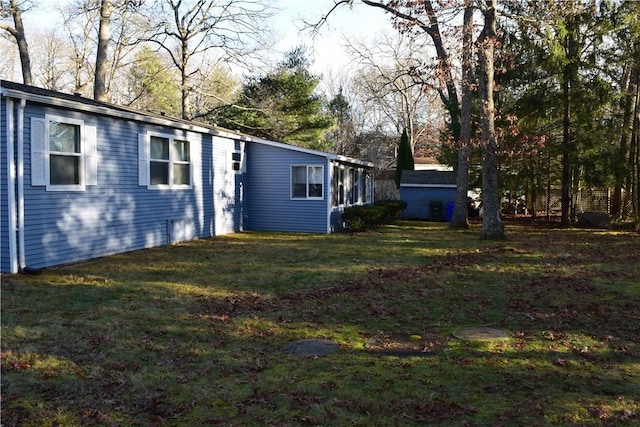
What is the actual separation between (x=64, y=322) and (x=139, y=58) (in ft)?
95.0

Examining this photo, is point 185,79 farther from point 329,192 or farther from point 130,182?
point 130,182

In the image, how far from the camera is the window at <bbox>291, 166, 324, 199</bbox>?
17.1 m

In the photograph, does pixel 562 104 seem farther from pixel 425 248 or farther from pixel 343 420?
pixel 343 420

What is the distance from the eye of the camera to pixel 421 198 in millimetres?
27031

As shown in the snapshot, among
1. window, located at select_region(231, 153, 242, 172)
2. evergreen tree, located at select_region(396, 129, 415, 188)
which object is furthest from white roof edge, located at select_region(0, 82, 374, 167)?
evergreen tree, located at select_region(396, 129, 415, 188)

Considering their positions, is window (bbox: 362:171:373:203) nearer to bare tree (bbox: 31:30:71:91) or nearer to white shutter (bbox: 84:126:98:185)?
white shutter (bbox: 84:126:98:185)

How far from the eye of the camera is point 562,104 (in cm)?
2066

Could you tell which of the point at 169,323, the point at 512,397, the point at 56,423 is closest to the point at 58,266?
the point at 169,323

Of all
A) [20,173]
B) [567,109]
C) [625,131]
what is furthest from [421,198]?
[20,173]

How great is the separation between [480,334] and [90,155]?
8643 mm

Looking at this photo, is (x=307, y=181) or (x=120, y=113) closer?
(x=120, y=113)

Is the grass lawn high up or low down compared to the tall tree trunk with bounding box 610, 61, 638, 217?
down

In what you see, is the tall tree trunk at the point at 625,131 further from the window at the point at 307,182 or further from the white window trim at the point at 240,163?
the white window trim at the point at 240,163

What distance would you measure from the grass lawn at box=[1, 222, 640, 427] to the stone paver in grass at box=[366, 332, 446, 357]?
0.04 meters
